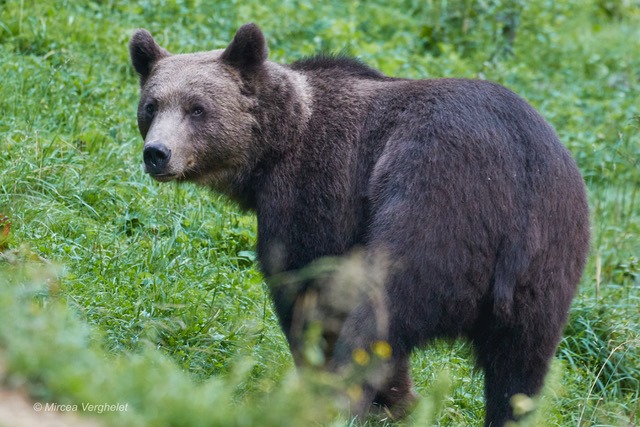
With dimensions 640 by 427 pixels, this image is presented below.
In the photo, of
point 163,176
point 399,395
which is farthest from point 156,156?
point 399,395

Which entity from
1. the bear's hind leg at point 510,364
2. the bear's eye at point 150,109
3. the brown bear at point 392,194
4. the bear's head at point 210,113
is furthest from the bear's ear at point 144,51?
the bear's hind leg at point 510,364

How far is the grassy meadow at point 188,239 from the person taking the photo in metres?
3.81

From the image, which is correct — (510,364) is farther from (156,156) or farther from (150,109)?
(150,109)

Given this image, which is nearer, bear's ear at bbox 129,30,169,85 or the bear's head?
the bear's head

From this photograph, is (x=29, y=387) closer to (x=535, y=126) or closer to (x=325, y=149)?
(x=325, y=149)

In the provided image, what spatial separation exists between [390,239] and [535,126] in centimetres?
116

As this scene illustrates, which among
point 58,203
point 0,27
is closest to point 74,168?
point 58,203

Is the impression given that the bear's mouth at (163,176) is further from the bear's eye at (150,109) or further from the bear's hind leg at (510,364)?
the bear's hind leg at (510,364)

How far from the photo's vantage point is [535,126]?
5.77 metres

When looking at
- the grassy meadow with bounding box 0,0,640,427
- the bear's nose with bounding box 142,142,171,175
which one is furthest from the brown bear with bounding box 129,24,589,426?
the grassy meadow with bounding box 0,0,640,427

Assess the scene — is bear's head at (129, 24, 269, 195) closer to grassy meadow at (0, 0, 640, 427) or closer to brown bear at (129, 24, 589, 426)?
brown bear at (129, 24, 589, 426)

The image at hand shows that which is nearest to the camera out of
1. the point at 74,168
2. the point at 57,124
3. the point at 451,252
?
the point at 451,252

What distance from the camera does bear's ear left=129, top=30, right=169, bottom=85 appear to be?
6.74m

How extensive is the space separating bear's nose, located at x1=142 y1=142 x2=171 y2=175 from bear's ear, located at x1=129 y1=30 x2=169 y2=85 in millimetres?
926
